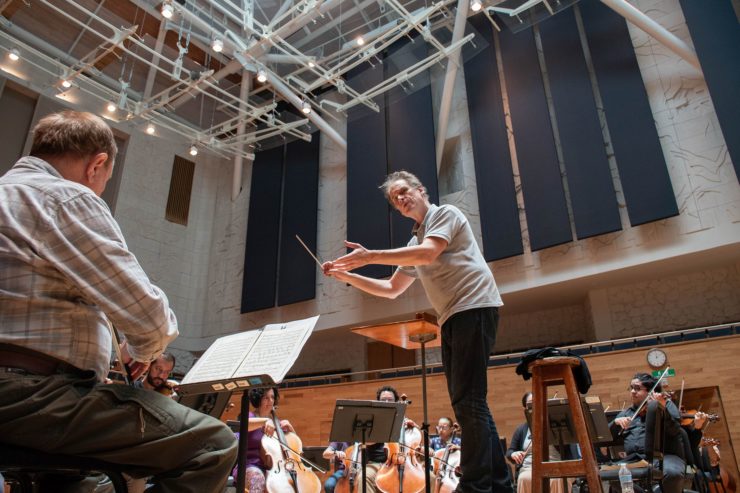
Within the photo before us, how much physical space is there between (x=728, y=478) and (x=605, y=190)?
4387 millimetres

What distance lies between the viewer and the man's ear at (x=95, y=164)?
158 cm

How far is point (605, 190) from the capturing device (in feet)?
28.1

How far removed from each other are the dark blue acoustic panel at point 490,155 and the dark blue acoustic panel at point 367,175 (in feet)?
6.36

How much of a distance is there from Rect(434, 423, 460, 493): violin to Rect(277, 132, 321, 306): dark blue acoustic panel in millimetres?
6218

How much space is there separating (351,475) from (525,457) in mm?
1743

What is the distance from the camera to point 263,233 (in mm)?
12844

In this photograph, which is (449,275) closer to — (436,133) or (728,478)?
(728,478)

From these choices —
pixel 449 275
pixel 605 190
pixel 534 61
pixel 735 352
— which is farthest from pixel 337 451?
pixel 534 61

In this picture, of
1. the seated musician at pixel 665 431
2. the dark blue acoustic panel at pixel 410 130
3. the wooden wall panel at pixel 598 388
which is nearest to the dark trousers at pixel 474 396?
the seated musician at pixel 665 431

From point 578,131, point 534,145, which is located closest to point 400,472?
point 534,145

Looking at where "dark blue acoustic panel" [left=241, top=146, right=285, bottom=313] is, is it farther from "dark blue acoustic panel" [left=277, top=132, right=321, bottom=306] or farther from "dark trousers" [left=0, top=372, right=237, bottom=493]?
"dark trousers" [left=0, top=372, right=237, bottom=493]

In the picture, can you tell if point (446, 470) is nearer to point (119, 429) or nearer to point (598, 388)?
point (598, 388)

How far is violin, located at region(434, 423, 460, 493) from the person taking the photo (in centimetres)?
523

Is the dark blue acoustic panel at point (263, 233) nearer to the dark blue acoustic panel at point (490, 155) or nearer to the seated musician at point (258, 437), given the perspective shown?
the dark blue acoustic panel at point (490, 155)
